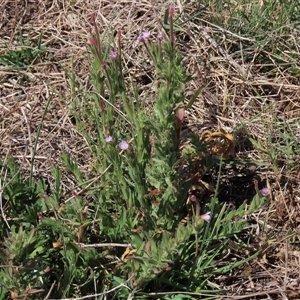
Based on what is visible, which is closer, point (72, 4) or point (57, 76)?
point (57, 76)

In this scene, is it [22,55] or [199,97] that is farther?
[22,55]

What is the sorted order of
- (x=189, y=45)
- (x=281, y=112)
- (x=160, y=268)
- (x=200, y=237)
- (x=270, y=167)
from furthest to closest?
(x=189, y=45), (x=281, y=112), (x=270, y=167), (x=200, y=237), (x=160, y=268)

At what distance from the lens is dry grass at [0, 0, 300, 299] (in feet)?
6.62

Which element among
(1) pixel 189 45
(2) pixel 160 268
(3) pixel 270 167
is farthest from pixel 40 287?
(1) pixel 189 45

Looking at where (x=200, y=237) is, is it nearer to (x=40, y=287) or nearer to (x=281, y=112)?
(x=40, y=287)

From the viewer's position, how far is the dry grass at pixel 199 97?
2.02 m

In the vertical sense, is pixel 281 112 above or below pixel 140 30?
below

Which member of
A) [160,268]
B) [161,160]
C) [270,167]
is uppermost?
[161,160]

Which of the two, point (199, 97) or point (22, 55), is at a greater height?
point (22, 55)

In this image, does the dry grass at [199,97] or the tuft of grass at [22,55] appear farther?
the tuft of grass at [22,55]

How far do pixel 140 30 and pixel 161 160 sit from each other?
114 centimetres

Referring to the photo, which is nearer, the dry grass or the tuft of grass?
the dry grass

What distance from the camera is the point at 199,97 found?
8.11 feet

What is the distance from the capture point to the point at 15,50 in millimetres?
2607
